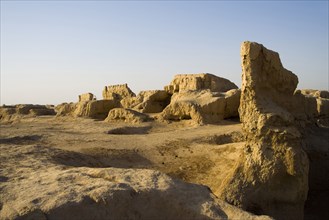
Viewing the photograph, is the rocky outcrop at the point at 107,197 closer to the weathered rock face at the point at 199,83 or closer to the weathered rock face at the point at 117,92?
the weathered rock face at the point at 199,83

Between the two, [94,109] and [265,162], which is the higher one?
[94,109]

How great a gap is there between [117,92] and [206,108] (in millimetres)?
9572

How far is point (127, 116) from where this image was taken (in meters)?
14.7

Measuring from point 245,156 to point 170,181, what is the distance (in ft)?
8.80

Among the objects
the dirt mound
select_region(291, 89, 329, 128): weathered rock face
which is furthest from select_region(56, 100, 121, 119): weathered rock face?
select_region(291, 89, 329, 128): weathered rock face

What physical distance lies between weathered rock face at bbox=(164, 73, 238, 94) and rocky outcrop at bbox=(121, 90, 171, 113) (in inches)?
16.4

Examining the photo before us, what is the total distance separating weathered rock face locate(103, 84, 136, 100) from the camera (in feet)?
69.8

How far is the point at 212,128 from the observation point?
12375mm

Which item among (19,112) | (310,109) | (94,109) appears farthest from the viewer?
(19,112)

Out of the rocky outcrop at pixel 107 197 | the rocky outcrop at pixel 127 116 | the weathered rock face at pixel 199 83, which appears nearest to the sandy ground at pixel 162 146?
the rocky outcrop at pixel 127 116

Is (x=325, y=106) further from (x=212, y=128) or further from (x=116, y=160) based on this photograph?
(x=116, y=160)

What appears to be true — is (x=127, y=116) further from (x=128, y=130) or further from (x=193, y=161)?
(x=193, y=161)

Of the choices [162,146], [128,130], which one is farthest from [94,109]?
[162,146]

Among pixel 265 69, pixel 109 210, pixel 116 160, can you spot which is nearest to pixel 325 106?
pixel 265 69
